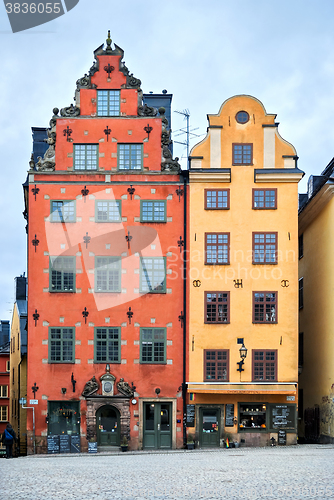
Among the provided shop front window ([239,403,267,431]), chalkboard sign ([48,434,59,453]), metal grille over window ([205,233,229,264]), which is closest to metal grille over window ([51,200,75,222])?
metal grille over window ([205,233,229,264])

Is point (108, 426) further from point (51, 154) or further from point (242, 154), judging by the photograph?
point (242, 154)

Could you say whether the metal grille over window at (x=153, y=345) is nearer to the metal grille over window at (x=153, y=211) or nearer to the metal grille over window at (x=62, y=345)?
the metal grille over window at (x=62, y=345)

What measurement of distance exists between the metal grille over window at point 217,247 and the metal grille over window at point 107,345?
19.1 feet

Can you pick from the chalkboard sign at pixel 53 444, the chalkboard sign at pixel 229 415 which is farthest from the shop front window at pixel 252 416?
the chalkboard sign at pixel 53 444

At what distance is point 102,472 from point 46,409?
1363cm

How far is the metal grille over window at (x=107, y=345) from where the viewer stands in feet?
106

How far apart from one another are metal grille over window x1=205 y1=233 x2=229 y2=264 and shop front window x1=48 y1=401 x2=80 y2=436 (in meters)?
9.52

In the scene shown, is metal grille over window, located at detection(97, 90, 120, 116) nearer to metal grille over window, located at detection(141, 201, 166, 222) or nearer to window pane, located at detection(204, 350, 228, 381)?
metal grille over window, located at detection(141, 201, 166, 222)

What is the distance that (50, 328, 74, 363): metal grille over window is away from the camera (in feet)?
106

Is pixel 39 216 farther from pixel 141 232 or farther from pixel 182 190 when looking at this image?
pixel 182 190

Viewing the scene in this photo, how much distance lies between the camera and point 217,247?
108 ft

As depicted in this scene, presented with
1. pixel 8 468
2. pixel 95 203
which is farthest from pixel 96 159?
pixel 8 468

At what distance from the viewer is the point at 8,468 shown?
68.4 feet

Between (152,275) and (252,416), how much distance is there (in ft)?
26.8
